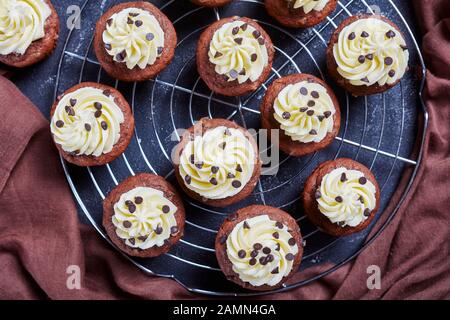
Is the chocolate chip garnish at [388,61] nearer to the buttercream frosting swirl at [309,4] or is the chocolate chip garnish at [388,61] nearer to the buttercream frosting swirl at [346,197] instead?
the buttercream frosting swirl at [309,4]

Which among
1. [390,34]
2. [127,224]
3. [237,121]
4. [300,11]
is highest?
[300,11]

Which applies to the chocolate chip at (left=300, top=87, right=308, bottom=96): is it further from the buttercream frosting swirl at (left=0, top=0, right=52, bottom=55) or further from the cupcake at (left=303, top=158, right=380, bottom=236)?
the buttercream frosting swirl at (left=0, top=0, right=52, bottom=55)

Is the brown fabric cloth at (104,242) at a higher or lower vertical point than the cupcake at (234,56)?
lower

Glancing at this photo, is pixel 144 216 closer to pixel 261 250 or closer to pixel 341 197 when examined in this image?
pixel 261 250

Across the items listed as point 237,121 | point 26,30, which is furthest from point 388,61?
point 26,30

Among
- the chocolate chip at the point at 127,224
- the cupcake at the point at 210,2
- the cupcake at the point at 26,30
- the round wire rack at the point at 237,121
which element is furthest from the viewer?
the round wire rack at the point at 237,121

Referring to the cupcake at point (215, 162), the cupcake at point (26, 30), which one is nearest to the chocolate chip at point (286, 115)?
the cupcake at point (215, 162)
